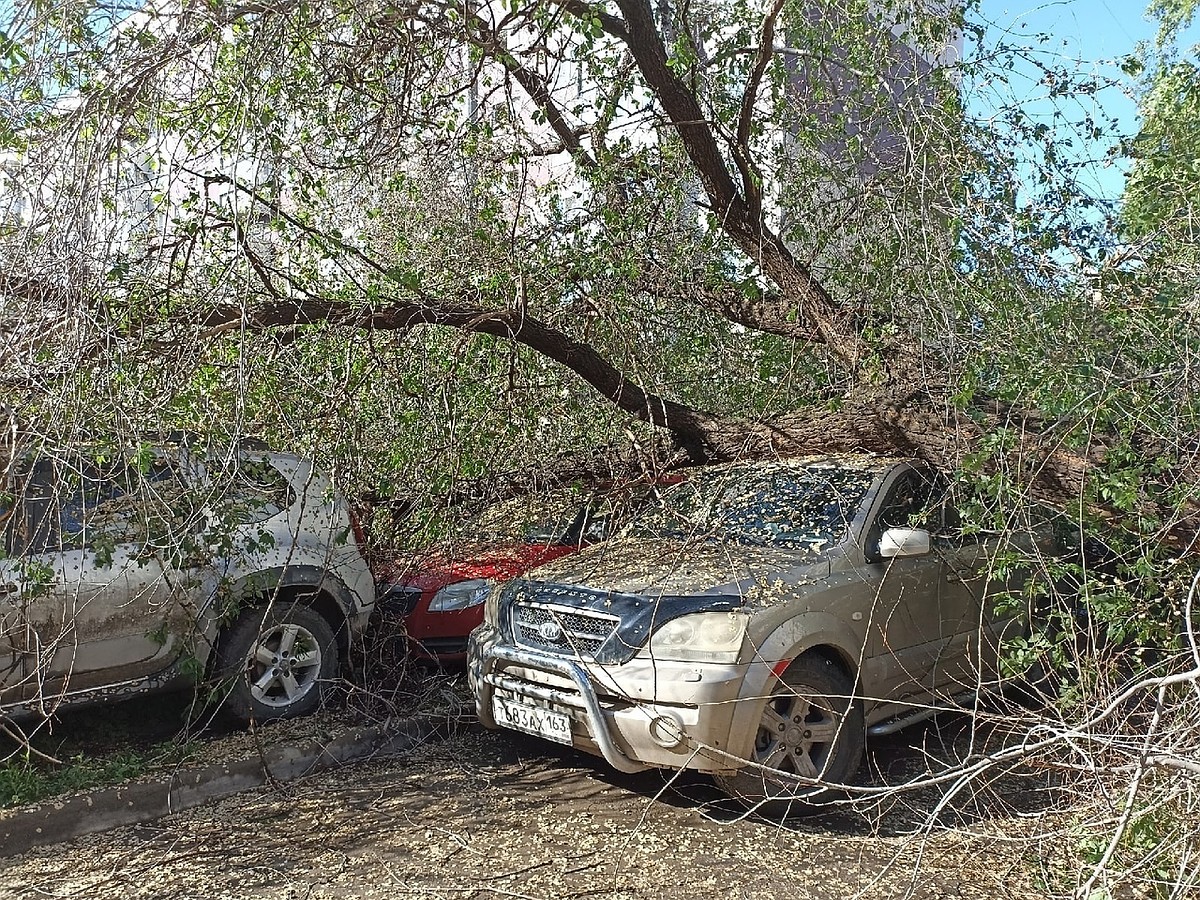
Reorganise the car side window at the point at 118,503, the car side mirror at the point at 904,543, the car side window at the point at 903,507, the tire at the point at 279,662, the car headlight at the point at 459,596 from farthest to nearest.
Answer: the car headlight at the point at 459,596 → the tire at the point at 279,662 → the car side window at the point at 903,507 → the car side mirror at the point at 904,543 → the car side window at the point at 118,503

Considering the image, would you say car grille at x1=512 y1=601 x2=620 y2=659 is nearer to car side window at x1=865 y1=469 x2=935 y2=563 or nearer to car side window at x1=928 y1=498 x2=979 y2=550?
→ car side window at x1=865 y1=469 x2=935 y2=563

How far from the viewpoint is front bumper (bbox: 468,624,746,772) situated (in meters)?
4.48

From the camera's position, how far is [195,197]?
500 cm

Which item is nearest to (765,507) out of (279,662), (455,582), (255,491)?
(455,582)

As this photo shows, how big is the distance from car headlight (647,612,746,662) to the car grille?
10.2 inches

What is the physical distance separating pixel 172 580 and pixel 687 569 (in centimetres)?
273

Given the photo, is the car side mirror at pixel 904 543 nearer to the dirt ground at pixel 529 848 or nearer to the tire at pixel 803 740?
the tire at pixel 803 740

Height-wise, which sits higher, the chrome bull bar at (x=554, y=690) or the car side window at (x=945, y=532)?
the car side window at (x=945, y=532)

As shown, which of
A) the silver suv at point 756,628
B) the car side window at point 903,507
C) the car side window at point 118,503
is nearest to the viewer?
the car side window at point 118,503

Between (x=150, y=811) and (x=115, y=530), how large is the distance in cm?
132

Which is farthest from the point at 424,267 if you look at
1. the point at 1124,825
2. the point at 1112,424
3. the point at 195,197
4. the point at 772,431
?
the point at 1124,825

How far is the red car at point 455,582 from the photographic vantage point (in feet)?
21.4

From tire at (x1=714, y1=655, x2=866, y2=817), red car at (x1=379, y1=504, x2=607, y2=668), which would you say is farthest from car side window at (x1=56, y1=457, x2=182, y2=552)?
tire at (x1=714, y1=655, x2=866, y2=817)

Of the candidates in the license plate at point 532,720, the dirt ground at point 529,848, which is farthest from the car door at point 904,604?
the license plate at point 532,720
